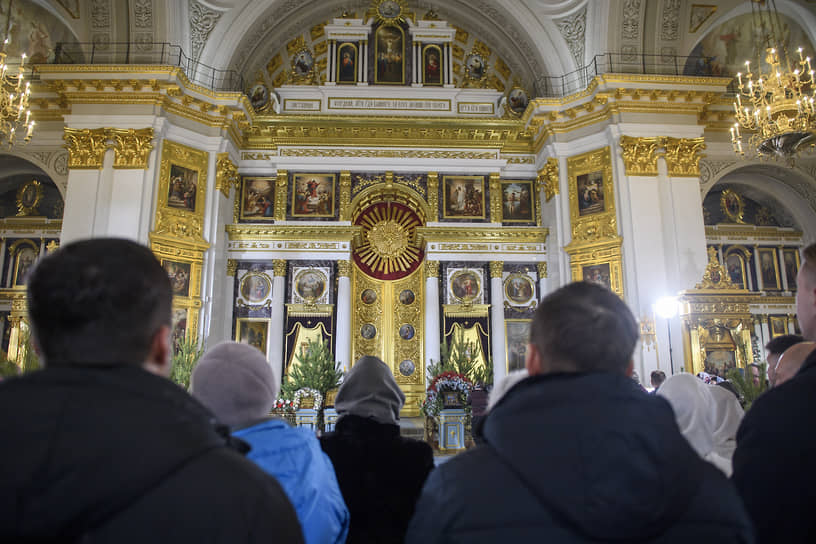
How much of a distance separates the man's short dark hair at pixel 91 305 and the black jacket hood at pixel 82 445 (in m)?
0.06

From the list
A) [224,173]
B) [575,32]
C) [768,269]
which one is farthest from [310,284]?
[768,269]

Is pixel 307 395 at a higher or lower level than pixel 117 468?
lower

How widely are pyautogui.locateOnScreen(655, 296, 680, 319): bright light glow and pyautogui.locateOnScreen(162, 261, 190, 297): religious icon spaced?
9.93m

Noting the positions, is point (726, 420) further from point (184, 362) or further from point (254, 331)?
point (254, 331)

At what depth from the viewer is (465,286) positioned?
13.6 metres

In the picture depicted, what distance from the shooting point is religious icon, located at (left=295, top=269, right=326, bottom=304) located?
43.7 ft

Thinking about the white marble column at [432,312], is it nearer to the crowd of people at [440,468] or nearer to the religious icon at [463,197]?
the religious icon at [463,197]

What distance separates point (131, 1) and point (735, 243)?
55.7 ft

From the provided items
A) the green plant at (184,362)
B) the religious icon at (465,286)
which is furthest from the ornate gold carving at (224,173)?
the religious icon at (465,286)

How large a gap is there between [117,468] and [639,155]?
12690 millimetres

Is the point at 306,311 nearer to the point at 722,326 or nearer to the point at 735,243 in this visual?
the point at 722,326

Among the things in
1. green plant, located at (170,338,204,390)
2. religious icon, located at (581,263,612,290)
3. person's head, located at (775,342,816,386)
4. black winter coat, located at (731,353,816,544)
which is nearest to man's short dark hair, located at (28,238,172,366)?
black winter coat, located at (731,353,816,544)

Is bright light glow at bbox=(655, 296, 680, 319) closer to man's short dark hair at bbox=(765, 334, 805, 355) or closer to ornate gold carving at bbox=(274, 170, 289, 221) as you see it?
man's short dark hair at bbox=(765, 334, 805, 355)

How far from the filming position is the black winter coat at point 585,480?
3.61ft
